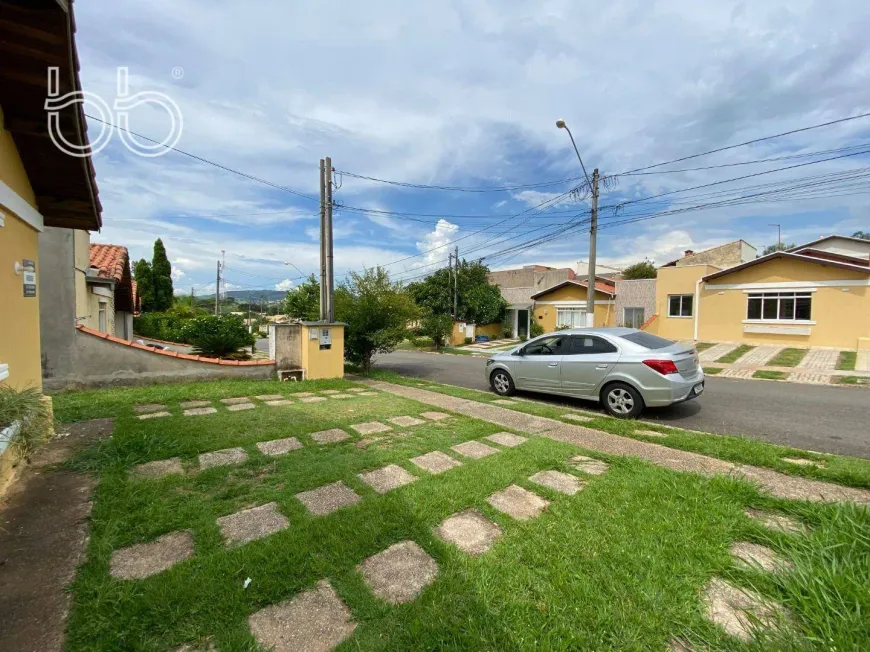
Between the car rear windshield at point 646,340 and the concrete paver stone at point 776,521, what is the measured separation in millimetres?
3665

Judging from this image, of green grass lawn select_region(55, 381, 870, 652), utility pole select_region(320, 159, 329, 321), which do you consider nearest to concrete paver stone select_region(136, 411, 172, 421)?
green grass lawn select_region(55, 381, 870, 652)

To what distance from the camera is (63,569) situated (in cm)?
236

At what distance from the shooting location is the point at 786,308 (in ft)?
56.1

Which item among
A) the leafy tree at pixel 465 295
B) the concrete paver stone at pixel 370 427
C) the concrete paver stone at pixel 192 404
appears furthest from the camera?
Answer: the leafy tree at pixel 465 295

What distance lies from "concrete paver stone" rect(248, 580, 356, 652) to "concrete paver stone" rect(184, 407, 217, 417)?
4811 mm

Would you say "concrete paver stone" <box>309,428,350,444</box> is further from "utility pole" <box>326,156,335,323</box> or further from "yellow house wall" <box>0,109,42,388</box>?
"utility pole" <box>326,156,335,323</box>

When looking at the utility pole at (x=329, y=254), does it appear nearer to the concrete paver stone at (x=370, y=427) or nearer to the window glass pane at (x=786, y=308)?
the concrete paver stone at (x=370, y=427)

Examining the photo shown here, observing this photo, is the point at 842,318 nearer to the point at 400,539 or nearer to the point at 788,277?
the point at 788,277

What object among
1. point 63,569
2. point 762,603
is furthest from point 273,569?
point 762,603

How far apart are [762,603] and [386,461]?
10.2 ft

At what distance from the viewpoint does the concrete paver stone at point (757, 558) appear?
2.38 meters

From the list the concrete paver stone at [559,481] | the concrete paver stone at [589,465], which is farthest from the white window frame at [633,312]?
the concrete paver stone at [559,481]

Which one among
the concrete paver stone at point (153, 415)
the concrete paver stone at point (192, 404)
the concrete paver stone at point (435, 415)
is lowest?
the concrete paver stone at point (435, 415)

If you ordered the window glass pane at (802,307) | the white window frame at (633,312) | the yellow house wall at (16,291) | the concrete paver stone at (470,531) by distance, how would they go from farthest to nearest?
1. the white window frame at (633,312)
2. the window glass pane at (802,307)
3. the yellow house wall at (16,291)
4. the concrete paver stone at (470,531)
